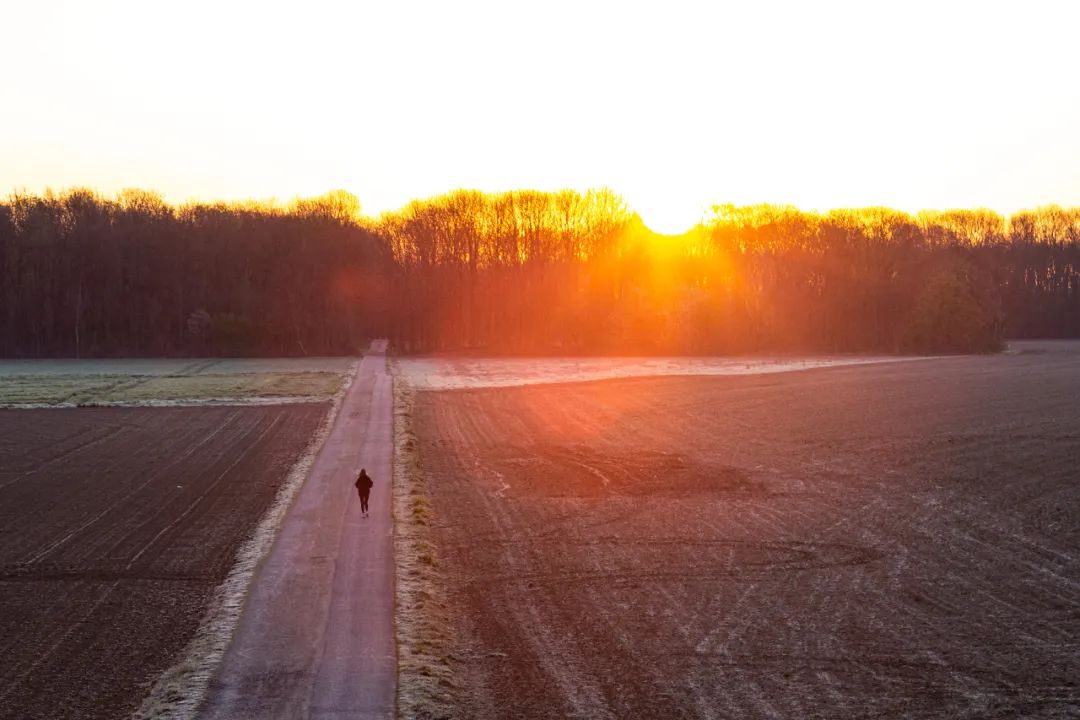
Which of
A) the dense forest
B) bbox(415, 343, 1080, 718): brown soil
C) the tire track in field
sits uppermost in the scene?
the dense forest

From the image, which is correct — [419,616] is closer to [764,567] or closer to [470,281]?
[764,567]

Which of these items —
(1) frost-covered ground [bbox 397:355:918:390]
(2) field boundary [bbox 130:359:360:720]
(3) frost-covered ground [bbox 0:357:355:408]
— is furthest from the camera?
(1) frost-covered ground [bbox 397:355:918:390]

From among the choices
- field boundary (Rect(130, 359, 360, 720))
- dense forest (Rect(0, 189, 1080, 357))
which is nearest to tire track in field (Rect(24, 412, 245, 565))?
field boundary (Rect(130, 359, 360, 720))

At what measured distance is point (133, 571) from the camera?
60.6ft

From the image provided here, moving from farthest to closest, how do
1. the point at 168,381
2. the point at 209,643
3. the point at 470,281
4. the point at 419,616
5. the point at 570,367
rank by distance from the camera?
the point at 470,281 → the point at 570,367 → the point at 168,381 → the point at 419,616 → the point at 209,643

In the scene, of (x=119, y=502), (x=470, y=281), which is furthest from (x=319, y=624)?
(x=470, y=281)

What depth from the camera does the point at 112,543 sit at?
68.4 feet

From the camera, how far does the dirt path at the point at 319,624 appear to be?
11.8 m

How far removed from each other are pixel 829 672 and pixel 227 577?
10591 millimetres

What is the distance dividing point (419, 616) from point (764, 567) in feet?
23.6

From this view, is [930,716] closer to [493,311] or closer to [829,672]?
[829,672]

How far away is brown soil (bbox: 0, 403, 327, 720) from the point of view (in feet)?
42.9

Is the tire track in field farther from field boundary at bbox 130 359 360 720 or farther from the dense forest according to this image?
the dense forest

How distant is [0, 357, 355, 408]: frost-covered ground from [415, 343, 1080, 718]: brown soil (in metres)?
21.4
